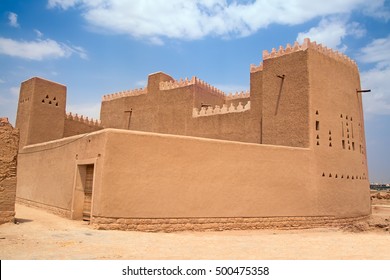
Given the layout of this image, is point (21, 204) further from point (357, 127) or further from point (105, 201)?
point (357, 127)

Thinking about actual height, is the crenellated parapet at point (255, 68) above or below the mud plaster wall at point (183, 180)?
above

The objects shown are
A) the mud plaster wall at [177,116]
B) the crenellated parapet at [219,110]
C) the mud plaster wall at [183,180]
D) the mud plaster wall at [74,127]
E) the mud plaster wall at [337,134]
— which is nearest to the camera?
the mud plaster wall at [183,180]

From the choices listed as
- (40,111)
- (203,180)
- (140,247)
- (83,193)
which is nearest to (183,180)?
(203,180)

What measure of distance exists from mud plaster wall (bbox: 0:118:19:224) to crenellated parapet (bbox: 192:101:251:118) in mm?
9266

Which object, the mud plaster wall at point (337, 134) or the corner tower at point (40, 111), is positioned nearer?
the mud plaster wall at point (337, 134)

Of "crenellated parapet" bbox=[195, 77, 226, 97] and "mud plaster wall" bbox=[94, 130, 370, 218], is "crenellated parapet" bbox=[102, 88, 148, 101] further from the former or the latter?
"mud plaster wall" bbox=[94, 130, 370, 218]

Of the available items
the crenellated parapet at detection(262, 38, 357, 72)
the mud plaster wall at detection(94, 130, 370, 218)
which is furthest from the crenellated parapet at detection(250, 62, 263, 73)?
the mud plaster wall at detection(94, 130, 370, 218)

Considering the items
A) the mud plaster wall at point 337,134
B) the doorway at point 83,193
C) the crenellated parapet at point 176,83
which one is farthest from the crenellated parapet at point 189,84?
Result: the doorway at point 83,193

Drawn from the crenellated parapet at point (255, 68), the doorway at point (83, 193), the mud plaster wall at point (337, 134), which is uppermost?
Answer: the crenellated parapet at point (255, 68)

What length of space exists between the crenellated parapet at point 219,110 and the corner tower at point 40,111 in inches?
267

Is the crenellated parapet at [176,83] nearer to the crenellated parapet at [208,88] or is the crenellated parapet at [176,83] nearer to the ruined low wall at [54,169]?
the crenellated parapet at [208,88]

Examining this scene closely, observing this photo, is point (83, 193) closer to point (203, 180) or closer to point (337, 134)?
point (203, 180)

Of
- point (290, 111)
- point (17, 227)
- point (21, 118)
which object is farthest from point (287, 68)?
point (21, 118)

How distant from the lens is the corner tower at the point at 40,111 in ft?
50.7
